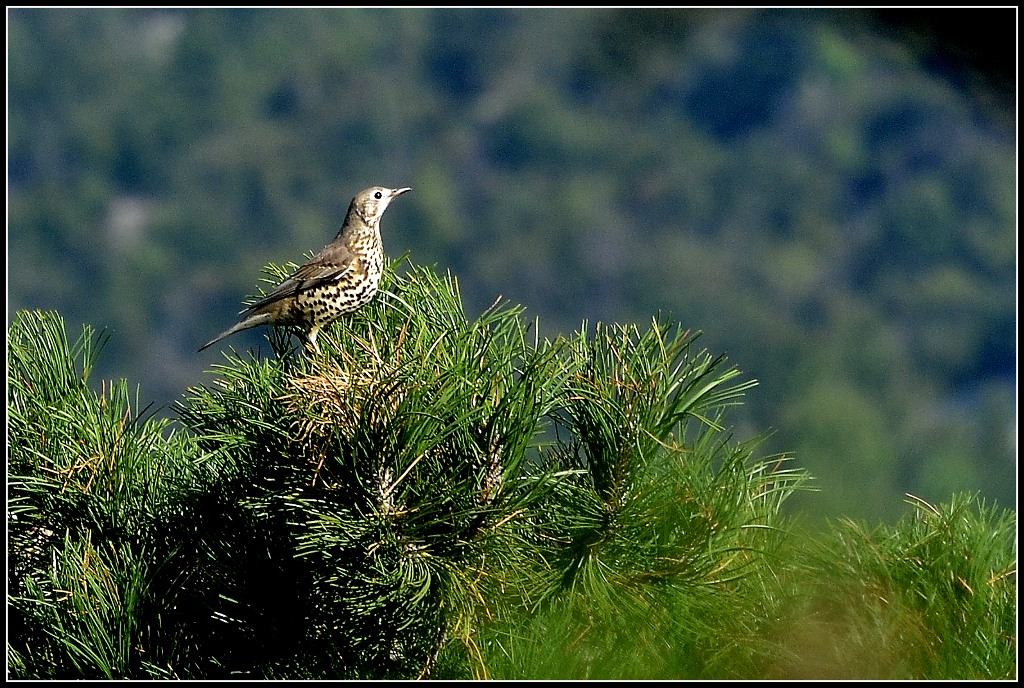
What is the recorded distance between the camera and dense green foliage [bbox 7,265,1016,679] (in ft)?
3.77

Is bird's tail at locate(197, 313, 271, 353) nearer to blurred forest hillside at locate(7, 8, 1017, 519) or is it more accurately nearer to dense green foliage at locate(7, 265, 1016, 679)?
dense green foliage at locate(7, 265, 1016, 679)

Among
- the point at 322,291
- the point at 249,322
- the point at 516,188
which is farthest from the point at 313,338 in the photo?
the point at 516,188

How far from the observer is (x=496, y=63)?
74562 mm

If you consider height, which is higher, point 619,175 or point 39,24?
point 39,24

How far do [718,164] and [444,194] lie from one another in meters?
15.5

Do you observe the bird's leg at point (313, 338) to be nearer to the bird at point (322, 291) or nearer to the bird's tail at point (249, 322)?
the bird at point (322, 291)

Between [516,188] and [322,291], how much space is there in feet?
219

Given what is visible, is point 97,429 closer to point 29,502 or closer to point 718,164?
point 29,502

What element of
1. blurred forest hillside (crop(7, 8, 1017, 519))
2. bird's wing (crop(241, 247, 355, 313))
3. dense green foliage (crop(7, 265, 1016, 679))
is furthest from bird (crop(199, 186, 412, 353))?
blurred forest hillside (crop(7, 8, 1017, 519))

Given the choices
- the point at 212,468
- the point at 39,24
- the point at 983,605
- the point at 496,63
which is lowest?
the point at 983,605

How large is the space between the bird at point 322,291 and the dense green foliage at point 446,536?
18 centimetres

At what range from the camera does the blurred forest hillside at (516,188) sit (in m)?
51.2

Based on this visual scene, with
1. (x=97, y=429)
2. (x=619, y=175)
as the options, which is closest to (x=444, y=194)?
(x=619, y=175)

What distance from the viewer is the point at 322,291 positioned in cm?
177
